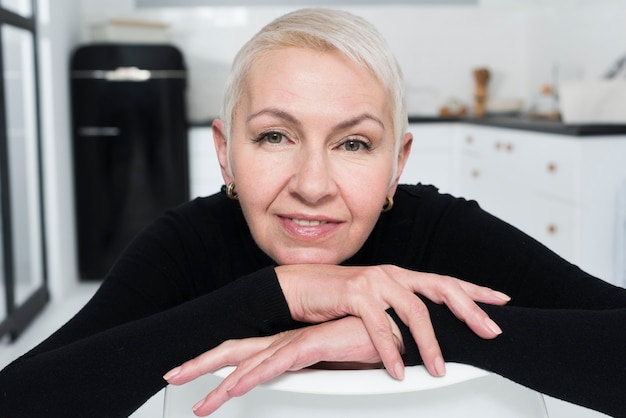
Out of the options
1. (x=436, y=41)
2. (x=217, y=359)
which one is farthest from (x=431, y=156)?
(x=217, y=359)

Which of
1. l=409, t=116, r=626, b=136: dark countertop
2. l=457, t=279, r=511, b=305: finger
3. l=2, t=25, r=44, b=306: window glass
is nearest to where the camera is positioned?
l=457, t=279, r=511, b=305: finger

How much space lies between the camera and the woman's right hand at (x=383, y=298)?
970 mm

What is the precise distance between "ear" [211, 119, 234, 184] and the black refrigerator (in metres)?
3.18

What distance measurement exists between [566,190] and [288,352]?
2.50 meters

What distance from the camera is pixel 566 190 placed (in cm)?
318

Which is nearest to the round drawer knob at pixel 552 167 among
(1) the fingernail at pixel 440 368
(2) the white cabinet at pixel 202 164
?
(2) the white cabinet at pixel 202 164

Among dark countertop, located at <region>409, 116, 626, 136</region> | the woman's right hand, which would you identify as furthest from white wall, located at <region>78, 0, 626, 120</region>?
the woman's right hand

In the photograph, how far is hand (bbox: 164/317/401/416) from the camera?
0.88 meters

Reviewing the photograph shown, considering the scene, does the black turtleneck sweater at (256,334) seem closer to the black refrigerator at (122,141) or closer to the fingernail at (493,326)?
the fingernail at (493,326)

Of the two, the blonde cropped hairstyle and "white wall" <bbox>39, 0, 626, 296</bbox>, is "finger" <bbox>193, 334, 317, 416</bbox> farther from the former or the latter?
"white wall" <bbox>39, 0, 626, 296</bbox>

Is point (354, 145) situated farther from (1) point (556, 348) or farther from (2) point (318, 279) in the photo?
(1) point (556, 348)

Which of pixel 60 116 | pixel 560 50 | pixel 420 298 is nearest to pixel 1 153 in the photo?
pixel 60 116

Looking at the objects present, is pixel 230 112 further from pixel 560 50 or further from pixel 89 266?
→ pixel 560 50

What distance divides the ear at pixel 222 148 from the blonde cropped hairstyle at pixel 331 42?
113 mm
